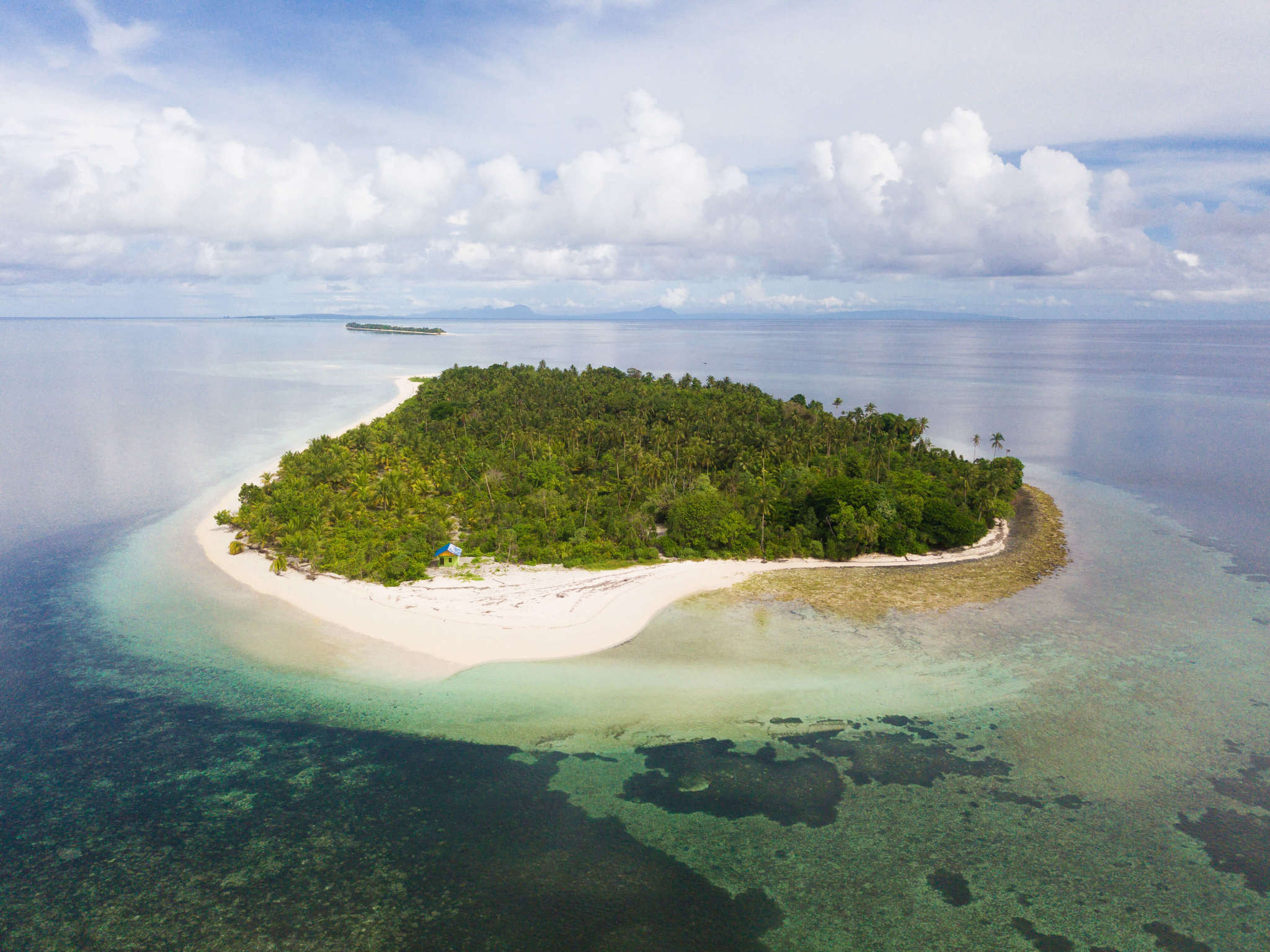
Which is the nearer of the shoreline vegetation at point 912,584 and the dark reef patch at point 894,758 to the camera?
the dark reef patch at point 894,758

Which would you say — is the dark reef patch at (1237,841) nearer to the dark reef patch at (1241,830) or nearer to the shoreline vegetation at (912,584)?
the dark reef patch at (1241,830)

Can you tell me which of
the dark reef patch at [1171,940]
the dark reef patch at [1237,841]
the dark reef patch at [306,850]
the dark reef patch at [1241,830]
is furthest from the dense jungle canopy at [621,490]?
the dark reef patch at [1171,940]

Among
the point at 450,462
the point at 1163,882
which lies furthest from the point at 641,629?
the point at 450,462

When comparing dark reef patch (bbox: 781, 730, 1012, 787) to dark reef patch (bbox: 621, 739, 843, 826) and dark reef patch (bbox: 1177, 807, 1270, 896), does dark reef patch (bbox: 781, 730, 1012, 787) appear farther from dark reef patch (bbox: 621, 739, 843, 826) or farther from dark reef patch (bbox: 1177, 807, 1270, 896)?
dark reef patch (bbox: 1177, 807, 1270, 896)

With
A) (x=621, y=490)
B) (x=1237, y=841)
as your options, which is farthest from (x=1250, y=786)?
(x=621, y=490)

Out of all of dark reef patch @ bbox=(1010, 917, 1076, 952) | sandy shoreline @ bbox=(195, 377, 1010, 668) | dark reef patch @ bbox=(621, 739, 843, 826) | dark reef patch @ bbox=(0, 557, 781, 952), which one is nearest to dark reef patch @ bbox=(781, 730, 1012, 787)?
dark reef patch @ bbox=(621, 739, 843, 826)
